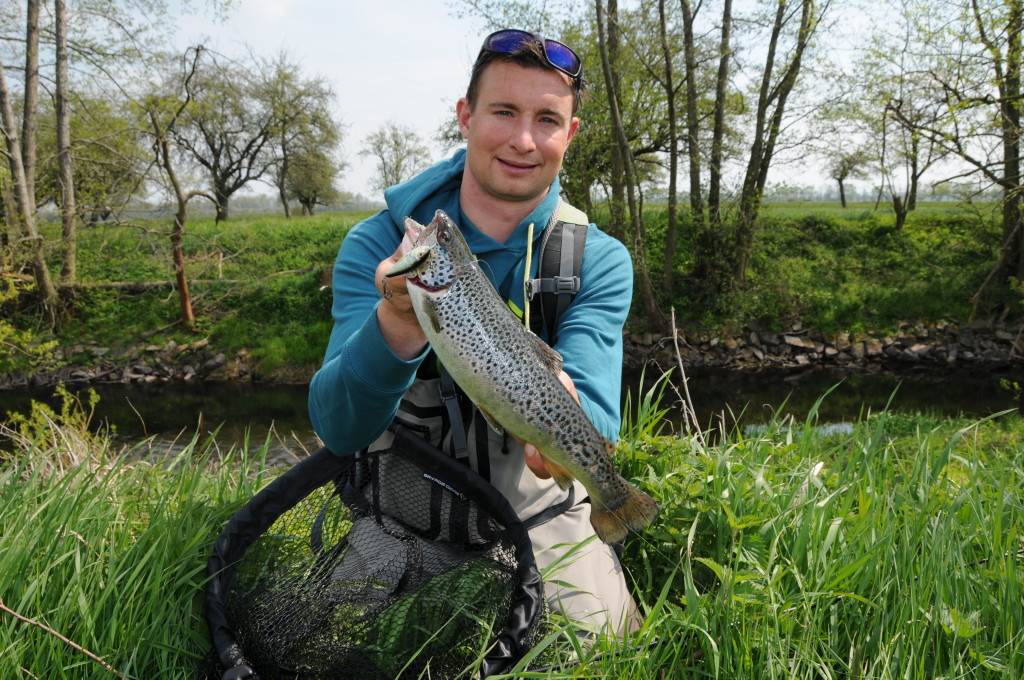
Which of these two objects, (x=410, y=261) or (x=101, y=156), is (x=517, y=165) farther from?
(x=101, y=156)

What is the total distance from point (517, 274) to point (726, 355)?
679 inches

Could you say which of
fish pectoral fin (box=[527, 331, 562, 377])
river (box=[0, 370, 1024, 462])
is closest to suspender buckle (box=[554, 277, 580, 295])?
fish pectoral fin (box=[527, 331, 562, 377])

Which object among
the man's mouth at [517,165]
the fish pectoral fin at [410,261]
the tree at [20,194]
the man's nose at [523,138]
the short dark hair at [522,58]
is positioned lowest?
the fish pectoral fin at [410,261]

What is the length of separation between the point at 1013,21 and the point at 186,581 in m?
17.2

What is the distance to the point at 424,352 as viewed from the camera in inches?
98.6

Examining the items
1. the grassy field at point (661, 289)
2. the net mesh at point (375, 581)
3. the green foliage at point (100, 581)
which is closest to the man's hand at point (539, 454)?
the net mesh at point (375, 581)

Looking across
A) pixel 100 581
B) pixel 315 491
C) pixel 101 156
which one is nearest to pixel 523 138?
pixel 315 491

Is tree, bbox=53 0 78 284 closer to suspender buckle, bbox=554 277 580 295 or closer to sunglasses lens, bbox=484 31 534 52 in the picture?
sunglasses lens, bbox=484 31 534 52

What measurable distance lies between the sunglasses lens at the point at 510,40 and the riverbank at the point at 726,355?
15490mm

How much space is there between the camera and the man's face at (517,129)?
308cm

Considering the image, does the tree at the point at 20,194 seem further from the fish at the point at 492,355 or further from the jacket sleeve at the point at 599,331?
the fish at the point at 492,355

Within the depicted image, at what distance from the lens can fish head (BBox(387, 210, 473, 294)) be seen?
2188 millimetres

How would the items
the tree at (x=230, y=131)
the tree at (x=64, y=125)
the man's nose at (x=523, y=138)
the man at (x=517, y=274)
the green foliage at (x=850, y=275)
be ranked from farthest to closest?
the tree at (x=230, y=131)
the green foliage at (x=850, y=275)
the tree at (x=64, y=125)
the man's nose at (x=523, y=138)
the man at (x=517, y=274)

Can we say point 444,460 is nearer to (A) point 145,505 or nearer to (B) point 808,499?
(B) point 808,499
